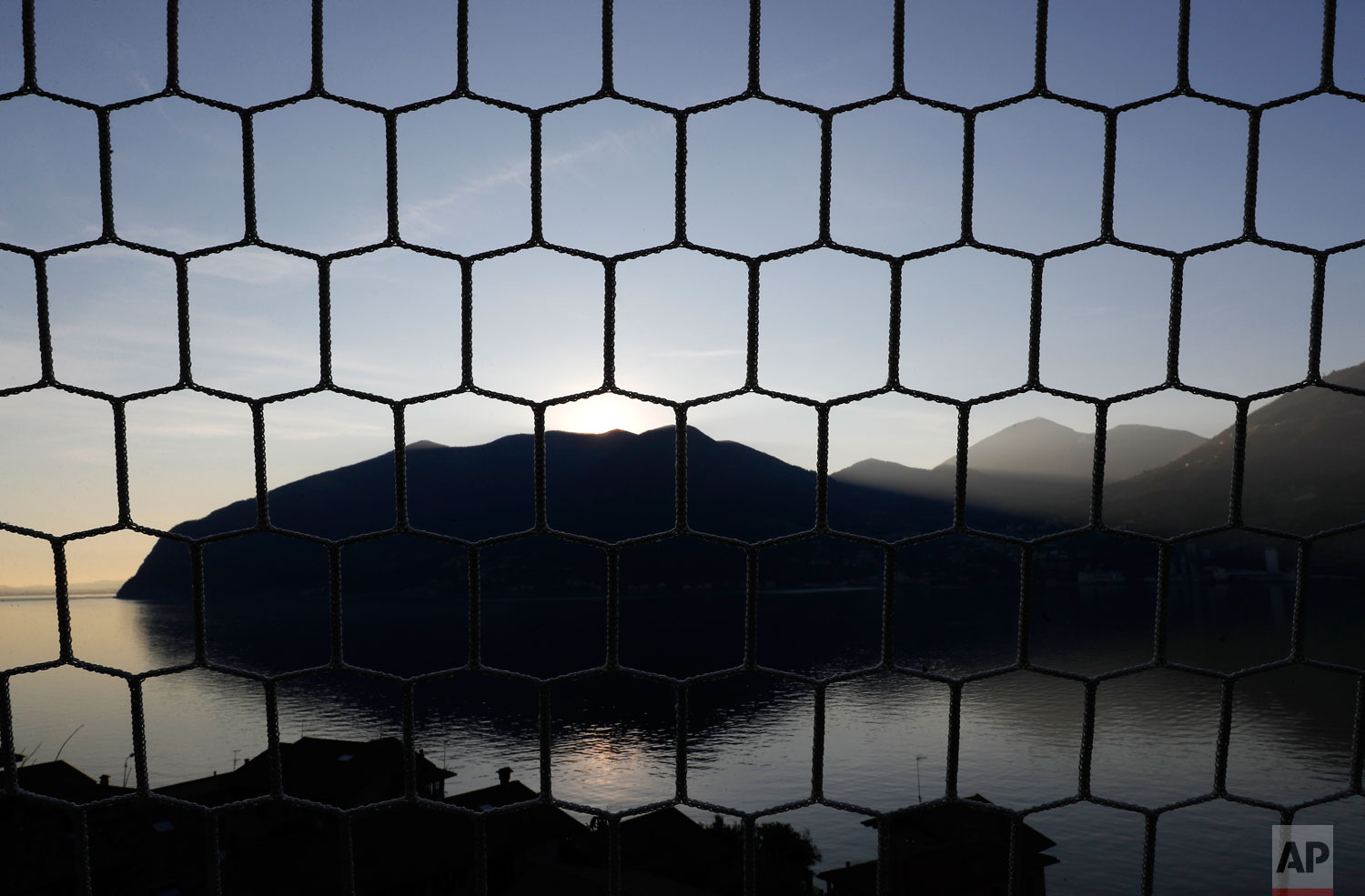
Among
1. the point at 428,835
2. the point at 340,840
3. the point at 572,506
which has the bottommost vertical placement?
the point at 428,835

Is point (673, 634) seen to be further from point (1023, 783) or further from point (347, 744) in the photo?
point (1023, 783)

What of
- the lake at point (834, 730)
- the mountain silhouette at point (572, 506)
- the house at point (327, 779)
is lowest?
the lake at point (834, 730)

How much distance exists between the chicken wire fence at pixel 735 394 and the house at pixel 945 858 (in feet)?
0.11

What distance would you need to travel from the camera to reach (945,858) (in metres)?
1.08

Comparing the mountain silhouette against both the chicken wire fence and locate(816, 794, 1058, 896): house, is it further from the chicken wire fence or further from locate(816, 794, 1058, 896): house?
locate(816, 794, 1058, 896): house

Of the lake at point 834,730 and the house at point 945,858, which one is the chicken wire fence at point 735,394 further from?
the lake at point 834,730

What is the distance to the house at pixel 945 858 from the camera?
3.12 ft

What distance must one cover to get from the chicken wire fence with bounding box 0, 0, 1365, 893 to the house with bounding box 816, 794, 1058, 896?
0.03 meters

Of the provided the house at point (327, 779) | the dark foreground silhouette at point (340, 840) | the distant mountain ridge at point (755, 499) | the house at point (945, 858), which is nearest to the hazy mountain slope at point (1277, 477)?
the distant mountain ridge at point (755, 499)

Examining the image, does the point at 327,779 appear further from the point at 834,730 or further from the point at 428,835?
the point at 834,730

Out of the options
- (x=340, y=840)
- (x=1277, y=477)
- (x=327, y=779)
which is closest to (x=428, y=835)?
(x=327, y=779)

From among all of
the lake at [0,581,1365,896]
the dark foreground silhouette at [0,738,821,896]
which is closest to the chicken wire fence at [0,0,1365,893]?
the dark foreground silhouette at [0,738,821,896]

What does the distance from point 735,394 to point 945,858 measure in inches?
24.9

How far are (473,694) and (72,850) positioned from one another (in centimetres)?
1361
